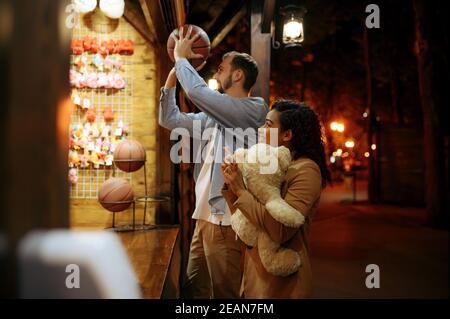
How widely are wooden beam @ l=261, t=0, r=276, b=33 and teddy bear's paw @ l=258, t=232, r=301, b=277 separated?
305cm

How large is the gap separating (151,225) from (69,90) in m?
6.05

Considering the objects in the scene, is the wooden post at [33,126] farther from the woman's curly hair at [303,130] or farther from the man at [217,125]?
the man at [217,125]

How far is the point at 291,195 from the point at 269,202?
0.15 meters

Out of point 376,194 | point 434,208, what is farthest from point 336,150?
point 434,208

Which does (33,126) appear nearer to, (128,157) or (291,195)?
(291,195)

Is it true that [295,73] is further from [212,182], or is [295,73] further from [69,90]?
[69,90]

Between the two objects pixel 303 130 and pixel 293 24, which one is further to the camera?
pixel 293 24

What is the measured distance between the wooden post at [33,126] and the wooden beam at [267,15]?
419cm

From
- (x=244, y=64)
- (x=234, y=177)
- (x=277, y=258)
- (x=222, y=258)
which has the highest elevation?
(x=244, y=64)

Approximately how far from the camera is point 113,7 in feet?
19.8

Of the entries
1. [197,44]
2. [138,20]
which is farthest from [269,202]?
[138,20]

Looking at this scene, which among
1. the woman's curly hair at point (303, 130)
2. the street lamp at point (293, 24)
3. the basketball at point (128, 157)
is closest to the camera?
the woman's curly hair at point (303, 130)

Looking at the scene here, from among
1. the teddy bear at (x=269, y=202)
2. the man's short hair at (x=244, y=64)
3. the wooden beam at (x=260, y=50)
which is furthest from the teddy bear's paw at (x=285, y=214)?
the wooden beam at (x=260, y=50)

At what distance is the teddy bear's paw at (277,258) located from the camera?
239 cm
